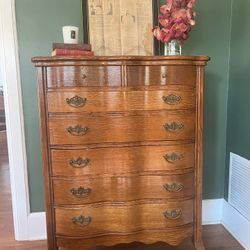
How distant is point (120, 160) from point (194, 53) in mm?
1015

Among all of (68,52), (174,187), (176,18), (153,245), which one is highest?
(176,18)

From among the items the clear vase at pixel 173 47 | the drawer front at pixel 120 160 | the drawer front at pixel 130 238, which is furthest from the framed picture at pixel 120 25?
the drawer front at pixel 130 238

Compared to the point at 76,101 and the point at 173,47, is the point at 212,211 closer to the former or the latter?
the point at 173,47

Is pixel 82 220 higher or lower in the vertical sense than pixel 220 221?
higher

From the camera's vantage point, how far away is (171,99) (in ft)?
4.73

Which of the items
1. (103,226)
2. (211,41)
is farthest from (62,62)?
(211,41)

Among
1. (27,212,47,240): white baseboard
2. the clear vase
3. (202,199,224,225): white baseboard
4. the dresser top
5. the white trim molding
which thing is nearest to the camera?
the dresser top

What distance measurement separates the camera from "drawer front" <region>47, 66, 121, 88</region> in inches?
53.6

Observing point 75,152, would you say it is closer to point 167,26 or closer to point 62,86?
point 62,86

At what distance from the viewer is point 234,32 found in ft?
6.38

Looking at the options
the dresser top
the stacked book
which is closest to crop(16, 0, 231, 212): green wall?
the stacked book

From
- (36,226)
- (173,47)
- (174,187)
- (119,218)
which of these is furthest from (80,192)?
(173,47)

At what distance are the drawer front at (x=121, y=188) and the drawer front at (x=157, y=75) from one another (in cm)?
50

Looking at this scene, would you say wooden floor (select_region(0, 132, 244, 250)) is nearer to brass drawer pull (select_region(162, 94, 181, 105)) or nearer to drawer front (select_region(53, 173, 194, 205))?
drawer front (select_region(53, 173, 194, 205))
